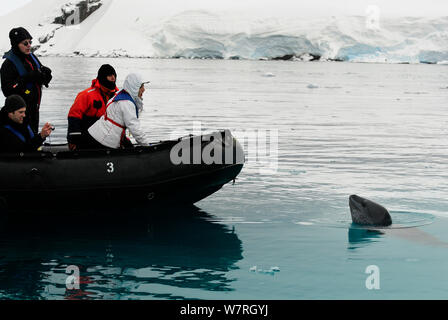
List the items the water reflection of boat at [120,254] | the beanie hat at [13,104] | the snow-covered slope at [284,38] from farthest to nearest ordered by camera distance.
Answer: the snow-covered slope at [284,38] < the beanie hat at [13,104] < the water reflection of boat at [120,254]

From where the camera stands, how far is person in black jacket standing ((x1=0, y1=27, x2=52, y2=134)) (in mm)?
9352

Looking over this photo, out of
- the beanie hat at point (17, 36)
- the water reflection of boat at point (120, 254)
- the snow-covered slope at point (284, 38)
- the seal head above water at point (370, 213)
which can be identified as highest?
the snow-covered slope at point (284, 38)

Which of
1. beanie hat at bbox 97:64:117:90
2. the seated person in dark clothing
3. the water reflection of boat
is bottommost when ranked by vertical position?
the water reflection of boat

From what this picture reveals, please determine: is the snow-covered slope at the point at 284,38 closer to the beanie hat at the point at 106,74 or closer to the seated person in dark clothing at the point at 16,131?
the beanie hat at the point at 106,74

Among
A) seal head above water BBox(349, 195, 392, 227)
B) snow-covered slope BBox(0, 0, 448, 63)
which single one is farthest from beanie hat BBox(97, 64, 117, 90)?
snow-covered slope BBox(0, 0, 448, 63)

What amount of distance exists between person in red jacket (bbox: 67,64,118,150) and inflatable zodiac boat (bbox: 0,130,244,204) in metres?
0.51

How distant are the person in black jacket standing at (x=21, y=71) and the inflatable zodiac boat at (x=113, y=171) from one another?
92cm

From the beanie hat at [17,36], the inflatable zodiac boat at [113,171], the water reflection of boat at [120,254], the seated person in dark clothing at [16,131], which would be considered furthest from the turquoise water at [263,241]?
the beanie hat at [17,36]

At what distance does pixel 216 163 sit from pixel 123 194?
4.25 feet

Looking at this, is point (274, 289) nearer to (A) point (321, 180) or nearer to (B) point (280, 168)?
(A) point (321, 180)

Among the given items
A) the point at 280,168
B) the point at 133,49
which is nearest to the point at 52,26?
the point at 133,49

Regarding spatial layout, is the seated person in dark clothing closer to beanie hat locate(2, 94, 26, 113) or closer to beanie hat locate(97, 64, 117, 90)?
beanie hat locate(2, 94, 26, 113)

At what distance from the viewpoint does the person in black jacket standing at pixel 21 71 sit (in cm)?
935

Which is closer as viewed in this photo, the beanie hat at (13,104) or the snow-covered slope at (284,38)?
the beanie hat at (13,104)
